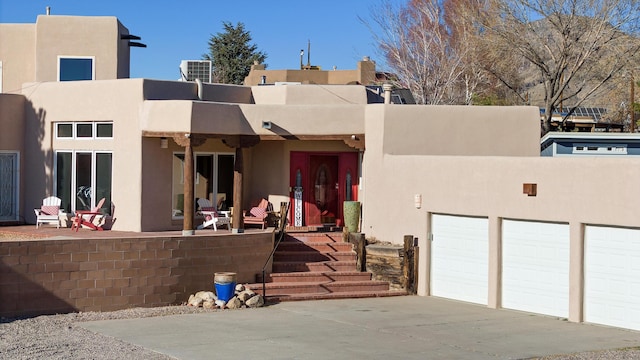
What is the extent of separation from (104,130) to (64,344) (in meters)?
9.89

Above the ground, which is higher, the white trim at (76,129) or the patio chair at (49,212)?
the white trim at (76,129)

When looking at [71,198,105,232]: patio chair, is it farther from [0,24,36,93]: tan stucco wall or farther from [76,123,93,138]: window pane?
[0,24,36,93]: tan stucco wall

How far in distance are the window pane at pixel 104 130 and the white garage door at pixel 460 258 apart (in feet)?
28.2

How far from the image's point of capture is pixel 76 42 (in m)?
27.0

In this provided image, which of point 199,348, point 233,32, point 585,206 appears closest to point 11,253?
point 199,348

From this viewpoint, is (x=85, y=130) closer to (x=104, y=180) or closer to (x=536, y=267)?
(x=104, y=180)

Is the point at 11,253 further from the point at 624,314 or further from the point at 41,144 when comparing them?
the point at 624,314

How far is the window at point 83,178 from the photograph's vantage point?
22.7 meters

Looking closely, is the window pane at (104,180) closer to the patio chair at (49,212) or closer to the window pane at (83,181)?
the window pane at (83,181)

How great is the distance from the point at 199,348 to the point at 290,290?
6537 mm

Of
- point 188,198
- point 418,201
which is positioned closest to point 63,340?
point 188,198

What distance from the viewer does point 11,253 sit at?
1666cm

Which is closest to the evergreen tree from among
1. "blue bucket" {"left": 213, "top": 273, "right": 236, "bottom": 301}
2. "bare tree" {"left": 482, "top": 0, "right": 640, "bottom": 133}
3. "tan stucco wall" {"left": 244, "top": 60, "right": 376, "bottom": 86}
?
"tan stucco wall" {"left": 244, "top": 60, "right": 376, "bottom": 86}

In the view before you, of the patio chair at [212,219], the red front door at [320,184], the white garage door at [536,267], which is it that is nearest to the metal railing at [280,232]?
the red front door at [320,184]
